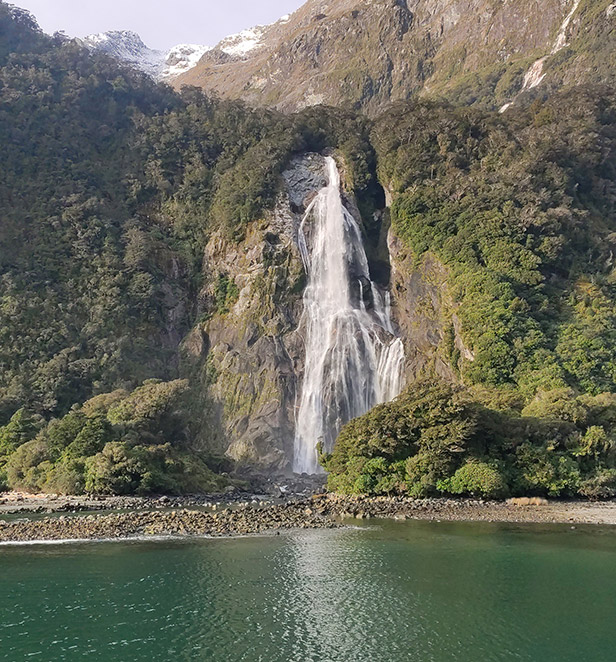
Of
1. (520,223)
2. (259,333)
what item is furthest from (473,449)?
(259,333)

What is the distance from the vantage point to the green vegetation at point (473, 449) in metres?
31.2

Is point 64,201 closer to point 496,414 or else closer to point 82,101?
point 82,101

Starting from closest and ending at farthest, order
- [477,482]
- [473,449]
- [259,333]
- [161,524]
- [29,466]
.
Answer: [161,524], [477,482], [473,449], [29,466], [259,333]

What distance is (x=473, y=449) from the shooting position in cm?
3180

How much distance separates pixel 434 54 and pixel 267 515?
293 feet

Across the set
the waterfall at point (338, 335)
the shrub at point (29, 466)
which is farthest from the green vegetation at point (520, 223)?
the shrub at point (29, 466)

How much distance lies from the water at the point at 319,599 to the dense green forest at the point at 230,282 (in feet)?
29.3

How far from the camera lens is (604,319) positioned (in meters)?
43.7

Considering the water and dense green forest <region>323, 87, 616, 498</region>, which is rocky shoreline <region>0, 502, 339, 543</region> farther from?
dense green forest <region>323, 87, 616, 498</region>

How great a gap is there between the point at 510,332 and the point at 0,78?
2422 inches

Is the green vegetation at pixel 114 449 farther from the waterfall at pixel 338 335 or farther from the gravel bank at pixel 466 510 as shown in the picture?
the waterfall at pixel 338 335

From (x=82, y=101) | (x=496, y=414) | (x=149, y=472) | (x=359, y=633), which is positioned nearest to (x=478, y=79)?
(x=82, y=101)

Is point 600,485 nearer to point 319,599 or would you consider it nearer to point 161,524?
point 319,599

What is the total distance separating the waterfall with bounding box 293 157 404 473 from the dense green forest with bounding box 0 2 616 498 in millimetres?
4601
